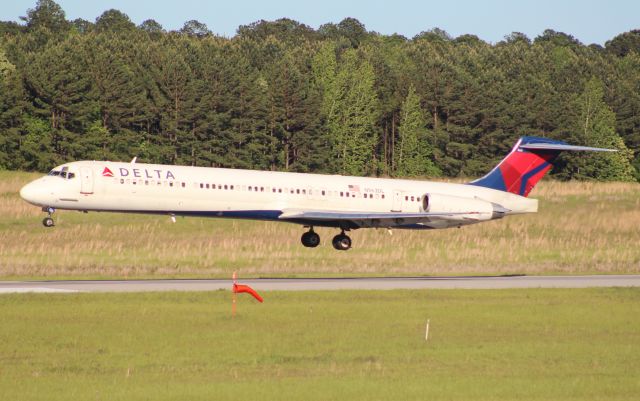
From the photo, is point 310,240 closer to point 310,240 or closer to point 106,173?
point 310,240

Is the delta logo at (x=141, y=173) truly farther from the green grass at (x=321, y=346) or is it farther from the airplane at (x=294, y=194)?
the green grass at (x=321, y=346)

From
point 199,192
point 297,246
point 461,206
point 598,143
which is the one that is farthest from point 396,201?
point 598,143

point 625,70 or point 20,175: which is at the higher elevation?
point 625,70

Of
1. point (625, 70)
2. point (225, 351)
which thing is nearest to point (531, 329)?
point (225, 351)

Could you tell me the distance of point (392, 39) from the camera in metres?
178

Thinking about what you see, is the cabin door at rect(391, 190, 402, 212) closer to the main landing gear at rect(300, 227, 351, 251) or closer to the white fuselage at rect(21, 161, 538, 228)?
the white fuselage at rect(21, 161, 538, 228)

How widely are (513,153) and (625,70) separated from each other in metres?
96.1

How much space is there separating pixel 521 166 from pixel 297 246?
1099cm

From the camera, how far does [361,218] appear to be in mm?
46656

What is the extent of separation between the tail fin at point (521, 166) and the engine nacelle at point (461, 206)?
199 cm

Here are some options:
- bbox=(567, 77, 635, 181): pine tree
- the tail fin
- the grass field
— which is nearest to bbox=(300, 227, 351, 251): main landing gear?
the grass field

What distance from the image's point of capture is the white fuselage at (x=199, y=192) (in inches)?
1705

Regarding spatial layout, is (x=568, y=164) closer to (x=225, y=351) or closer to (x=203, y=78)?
(x=203, y=78)

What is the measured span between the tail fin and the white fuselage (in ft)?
13.8
